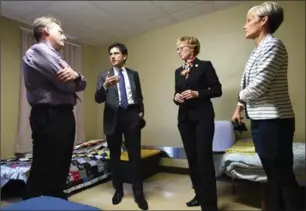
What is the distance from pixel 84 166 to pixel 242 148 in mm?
678

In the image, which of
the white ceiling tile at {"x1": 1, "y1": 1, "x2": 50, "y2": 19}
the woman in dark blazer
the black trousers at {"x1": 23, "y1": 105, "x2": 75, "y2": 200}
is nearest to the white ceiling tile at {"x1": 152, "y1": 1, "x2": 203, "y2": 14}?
the woman in dark blazer

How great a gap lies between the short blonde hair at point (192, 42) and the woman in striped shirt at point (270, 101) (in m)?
0.21

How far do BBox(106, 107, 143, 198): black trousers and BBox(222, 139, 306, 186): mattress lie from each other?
42 centimetres

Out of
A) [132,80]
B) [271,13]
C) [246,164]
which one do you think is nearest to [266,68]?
[271,13]

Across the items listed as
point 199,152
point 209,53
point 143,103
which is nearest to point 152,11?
point 209,53

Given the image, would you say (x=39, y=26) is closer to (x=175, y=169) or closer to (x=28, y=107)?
(x=28, y=107)

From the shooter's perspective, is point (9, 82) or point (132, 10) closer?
point (9, 82)

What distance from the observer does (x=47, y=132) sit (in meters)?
0.62

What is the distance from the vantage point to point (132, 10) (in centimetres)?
110

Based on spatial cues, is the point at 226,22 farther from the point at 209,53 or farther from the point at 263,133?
the point at 263,133

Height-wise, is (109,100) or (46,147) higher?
(109,100)

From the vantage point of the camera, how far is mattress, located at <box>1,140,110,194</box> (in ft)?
2.29

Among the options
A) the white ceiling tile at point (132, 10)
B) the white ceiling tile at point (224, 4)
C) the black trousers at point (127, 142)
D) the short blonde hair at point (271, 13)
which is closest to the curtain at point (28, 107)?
the black trousers at point (127, 142)

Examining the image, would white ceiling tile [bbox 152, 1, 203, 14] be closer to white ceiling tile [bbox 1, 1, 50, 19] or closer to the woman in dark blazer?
the woman in dark blazer
